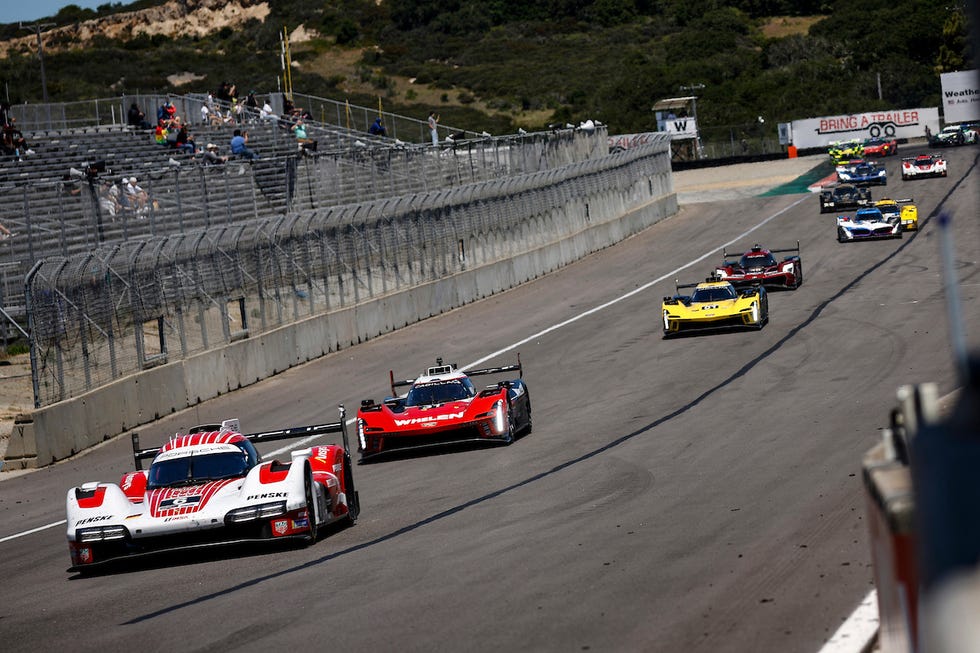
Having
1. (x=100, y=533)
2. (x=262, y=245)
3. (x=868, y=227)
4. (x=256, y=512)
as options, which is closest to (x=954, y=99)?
(x=868, y=227)

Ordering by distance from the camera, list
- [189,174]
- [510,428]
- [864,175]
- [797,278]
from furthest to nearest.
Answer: [864,175], [797,278], [189,174], [510,428]

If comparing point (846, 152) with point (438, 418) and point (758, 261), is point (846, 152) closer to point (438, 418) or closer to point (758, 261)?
point (758, 261)

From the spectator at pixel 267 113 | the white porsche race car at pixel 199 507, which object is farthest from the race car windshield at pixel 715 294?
the spectator at pixel 267 113

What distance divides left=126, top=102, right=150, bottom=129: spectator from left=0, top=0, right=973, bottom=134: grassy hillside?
34899 mm

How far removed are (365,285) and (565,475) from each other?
19.0m

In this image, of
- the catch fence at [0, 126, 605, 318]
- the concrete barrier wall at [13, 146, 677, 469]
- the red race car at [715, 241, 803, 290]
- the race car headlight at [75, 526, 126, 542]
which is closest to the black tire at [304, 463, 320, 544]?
the race car headlight at [75, 526, 126, 542]

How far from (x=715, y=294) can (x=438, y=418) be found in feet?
38.3

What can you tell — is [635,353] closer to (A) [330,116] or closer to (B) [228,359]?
(B) [228,359]

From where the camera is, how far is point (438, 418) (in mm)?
18188

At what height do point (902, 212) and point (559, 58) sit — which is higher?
point (559, 58)

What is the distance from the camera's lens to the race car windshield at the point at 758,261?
110ft

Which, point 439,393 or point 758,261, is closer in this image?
point 439,393

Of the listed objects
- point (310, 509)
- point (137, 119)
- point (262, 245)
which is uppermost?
point (137, 119)

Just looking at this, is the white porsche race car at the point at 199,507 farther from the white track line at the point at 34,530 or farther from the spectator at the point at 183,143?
the spectator at the point at 183,143
